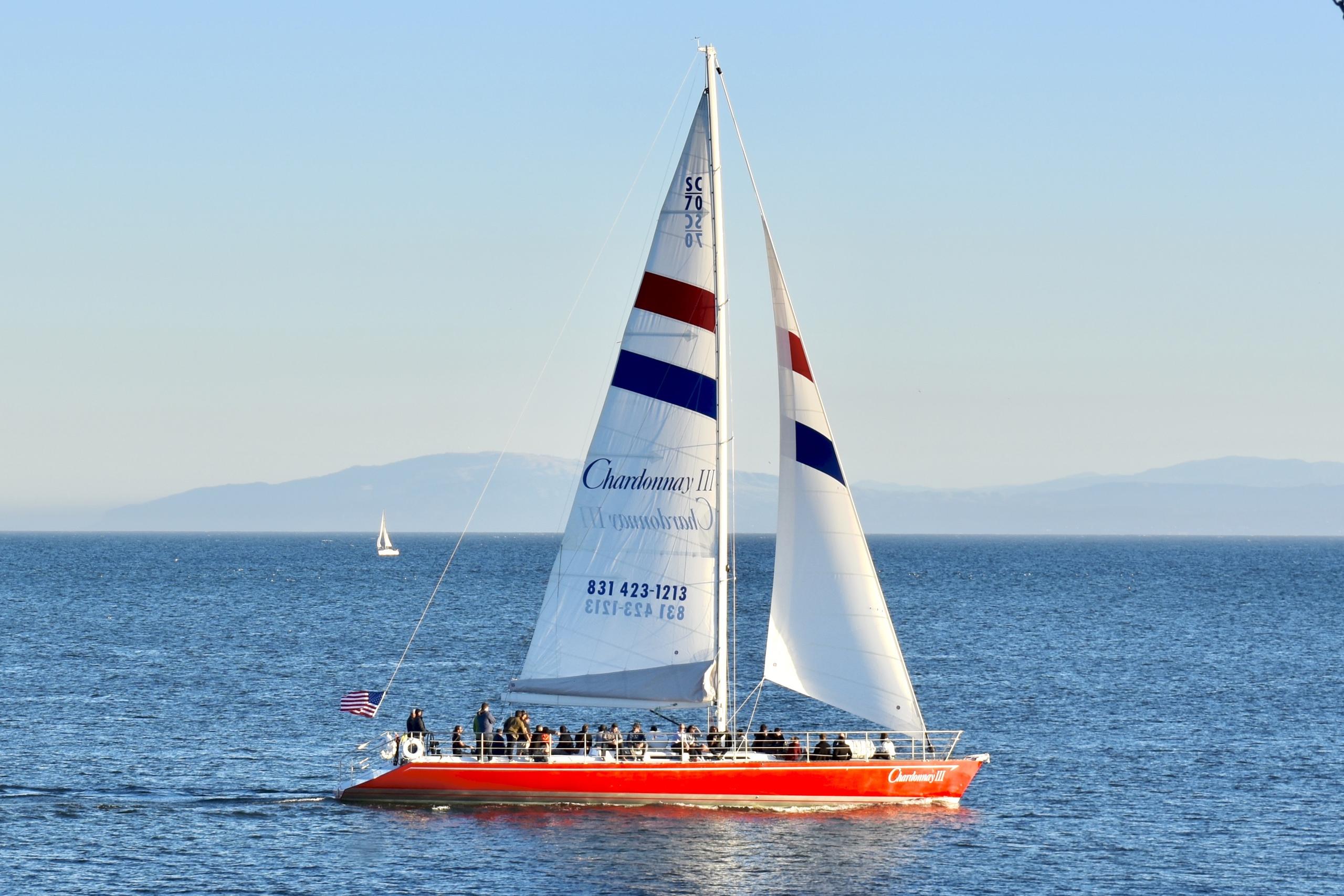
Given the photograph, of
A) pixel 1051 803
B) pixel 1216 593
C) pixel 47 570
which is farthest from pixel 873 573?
pixel 47 570

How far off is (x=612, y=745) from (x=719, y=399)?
29.8 ft

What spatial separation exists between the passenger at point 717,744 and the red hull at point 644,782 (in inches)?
19.4

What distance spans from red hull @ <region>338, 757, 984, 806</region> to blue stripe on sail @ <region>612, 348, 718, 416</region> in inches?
349

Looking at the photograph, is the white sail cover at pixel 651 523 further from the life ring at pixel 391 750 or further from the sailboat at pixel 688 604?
the life ring at pixel 391 750

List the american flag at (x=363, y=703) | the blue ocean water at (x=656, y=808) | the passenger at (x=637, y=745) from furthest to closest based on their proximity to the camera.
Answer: the passenger at (x=637, y=745)
the american flag at (x=363, y=703)
the blue ocean water at (x=656, y=808)

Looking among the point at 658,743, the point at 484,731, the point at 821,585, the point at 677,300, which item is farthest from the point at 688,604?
the point at 658,743

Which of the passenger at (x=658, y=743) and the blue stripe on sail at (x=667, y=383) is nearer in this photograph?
the blue stripe on sail at (x=667, y=383)

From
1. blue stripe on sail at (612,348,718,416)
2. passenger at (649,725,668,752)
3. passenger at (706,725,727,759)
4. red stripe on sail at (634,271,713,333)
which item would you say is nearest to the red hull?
passenger at (706,725,727,759)

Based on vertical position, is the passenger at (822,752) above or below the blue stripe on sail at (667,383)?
below

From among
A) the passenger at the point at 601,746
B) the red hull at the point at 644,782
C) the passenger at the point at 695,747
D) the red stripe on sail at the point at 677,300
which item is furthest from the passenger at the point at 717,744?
the red stripe on sail at the point at 677,300

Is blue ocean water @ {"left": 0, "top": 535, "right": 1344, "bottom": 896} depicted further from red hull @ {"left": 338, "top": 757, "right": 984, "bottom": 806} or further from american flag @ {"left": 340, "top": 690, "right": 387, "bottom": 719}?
american flag @ {"left": 340, "top": 690, "right": 387, "bottom": 719}

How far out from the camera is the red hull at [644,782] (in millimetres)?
40875

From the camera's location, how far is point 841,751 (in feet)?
137

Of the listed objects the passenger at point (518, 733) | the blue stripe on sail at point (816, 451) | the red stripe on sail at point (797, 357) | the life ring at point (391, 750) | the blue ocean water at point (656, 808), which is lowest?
the blue ocean water at point (656, 808)
